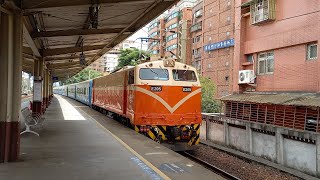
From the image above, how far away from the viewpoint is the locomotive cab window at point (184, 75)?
12.3 m

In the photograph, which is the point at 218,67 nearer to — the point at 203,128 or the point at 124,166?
the point at 203,128

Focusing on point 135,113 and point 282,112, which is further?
point 282,112

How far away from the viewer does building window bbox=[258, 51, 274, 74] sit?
19.7m

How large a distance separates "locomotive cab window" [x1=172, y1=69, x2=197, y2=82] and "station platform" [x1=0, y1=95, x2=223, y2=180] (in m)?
2.25

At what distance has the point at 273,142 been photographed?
1512cm

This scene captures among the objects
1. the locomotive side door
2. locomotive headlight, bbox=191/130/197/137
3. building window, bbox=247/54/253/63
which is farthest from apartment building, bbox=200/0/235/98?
locomotive headlight, bbox=191/130/197/137

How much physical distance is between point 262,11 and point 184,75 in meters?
9.43

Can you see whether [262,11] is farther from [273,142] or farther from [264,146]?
[273,142]

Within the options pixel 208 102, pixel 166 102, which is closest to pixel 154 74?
pixel 166 102

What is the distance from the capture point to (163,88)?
12.0m

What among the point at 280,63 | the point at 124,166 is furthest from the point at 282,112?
the point at 124,166

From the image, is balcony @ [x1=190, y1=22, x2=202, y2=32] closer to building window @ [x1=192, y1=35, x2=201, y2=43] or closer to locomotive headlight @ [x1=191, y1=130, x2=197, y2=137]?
building window @ [x1=192, y1=35, x2=201, y2=43]

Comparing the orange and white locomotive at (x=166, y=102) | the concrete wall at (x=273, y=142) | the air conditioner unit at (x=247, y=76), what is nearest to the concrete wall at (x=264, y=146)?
the concrete wall at (x=273, y=142)

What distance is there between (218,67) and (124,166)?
32.3 metres
